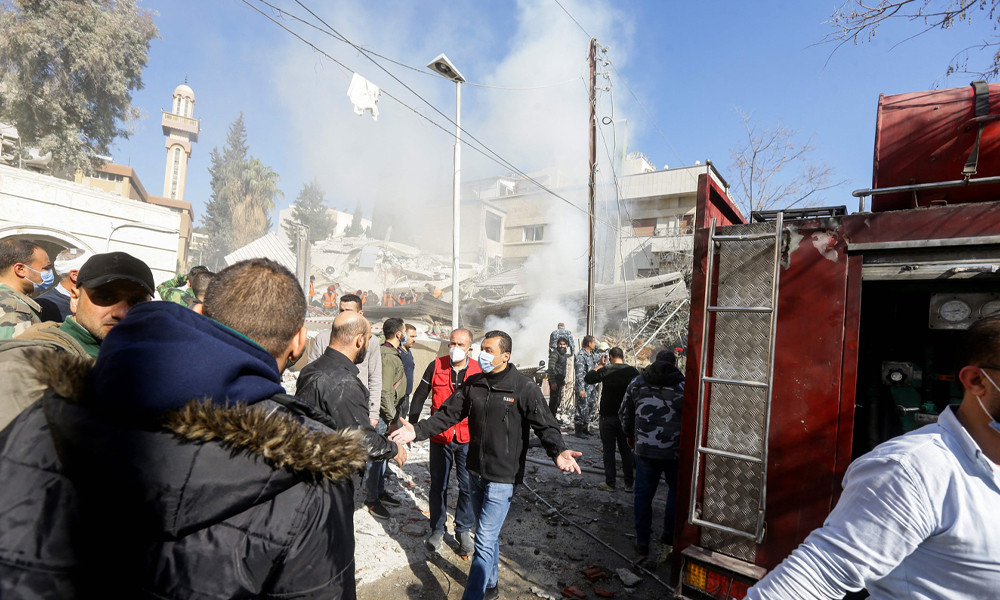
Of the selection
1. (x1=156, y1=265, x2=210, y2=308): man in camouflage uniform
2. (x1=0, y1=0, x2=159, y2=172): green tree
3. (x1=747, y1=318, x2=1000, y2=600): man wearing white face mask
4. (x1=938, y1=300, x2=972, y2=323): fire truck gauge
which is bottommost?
(x1=747, y1=318, x2=1000, y2=600): man wearing white face mask

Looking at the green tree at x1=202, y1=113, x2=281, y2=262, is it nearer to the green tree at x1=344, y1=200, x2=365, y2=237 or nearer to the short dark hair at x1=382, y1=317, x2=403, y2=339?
the green tree at x1=344, y1=200, x2=365, y2=237

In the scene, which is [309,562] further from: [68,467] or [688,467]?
[688,467]

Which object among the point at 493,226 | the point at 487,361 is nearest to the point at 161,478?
the point at 487,361

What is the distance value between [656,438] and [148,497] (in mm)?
4438

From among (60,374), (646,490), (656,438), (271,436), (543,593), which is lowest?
(543,593)

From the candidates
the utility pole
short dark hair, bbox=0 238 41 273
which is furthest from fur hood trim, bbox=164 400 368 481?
the utility pole

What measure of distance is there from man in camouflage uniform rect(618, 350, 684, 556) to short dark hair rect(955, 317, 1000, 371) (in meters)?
3.20

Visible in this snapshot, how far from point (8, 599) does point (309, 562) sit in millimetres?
625

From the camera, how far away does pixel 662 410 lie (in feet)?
15.8

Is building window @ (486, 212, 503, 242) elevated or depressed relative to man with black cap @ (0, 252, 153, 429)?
elevated

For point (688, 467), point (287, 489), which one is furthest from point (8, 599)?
point (688, 467)

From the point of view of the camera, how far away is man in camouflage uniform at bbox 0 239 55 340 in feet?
10.2

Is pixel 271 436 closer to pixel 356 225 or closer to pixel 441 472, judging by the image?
pixel 441 472

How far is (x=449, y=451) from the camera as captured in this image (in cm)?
489
